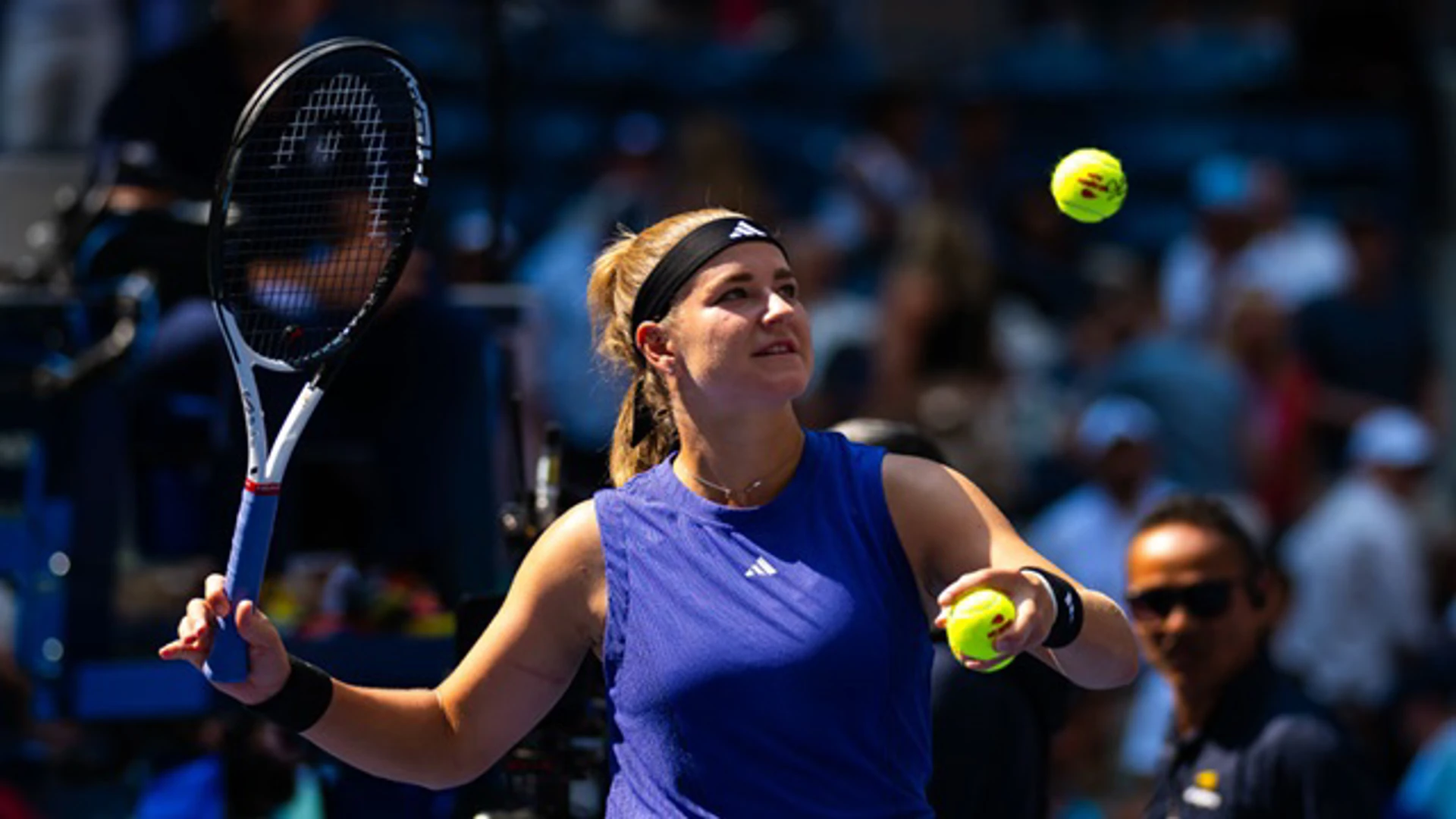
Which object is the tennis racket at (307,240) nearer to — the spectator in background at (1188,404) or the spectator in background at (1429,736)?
the spectator in background at (1429,736)

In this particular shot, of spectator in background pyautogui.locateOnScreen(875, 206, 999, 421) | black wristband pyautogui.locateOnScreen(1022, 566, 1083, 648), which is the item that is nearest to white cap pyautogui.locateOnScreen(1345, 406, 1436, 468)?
spectator in background pyautogui.locateOnScreen(875, 206, 999, 421)

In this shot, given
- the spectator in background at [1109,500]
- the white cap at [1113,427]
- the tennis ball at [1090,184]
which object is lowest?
the spectator in background at [1109,500]

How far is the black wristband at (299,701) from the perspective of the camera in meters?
3.77

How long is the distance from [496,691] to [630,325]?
0.65 m

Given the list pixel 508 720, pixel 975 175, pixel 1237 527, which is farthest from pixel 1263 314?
pixel 508 720

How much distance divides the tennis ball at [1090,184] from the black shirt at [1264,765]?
1233 mm

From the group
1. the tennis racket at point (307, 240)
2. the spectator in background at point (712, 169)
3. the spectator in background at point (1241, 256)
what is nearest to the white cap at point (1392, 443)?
the spectator in background at point (1241, 256)

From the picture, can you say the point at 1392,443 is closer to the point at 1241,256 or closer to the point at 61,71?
the point at 1241,256

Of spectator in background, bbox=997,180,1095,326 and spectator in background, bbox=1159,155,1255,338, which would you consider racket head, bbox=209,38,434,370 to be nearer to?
spectator in background, bbox=997,180,1095,326

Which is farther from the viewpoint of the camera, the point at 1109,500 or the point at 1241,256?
the point at 1241,256

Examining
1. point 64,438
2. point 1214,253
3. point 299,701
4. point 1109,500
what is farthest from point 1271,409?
point 299,701

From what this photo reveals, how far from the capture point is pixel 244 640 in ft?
12.1

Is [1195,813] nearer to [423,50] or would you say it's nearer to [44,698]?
[44,698]

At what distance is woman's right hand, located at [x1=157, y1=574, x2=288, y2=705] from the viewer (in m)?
3.67
